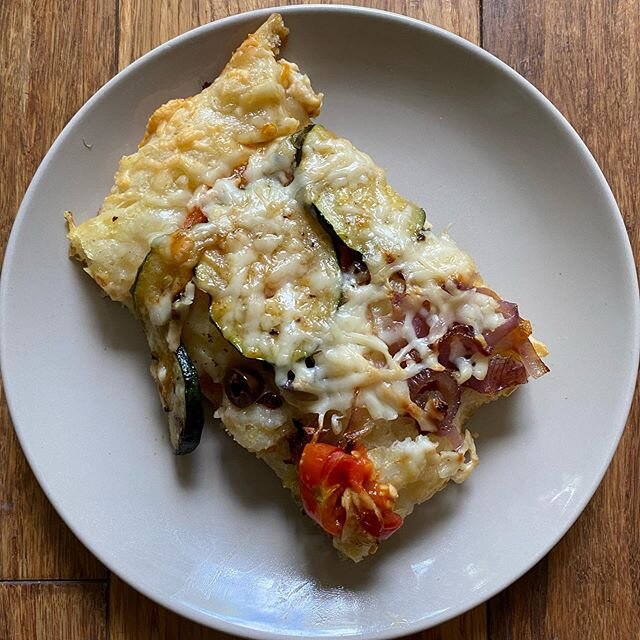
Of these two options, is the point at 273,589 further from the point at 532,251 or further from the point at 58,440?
the point at 532,251

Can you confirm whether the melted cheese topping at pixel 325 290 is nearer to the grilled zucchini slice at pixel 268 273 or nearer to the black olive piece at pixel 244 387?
the grilled zucchini slice at pixel 268 273

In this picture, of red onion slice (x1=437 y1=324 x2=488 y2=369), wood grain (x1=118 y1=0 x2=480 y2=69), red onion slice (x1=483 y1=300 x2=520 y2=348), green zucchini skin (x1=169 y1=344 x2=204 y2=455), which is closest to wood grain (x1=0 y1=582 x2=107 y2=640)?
green zucchini skin (x1=169 y1=344 x2=204 y2=455)

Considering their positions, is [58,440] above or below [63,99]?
below

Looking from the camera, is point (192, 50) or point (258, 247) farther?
point (192, 50)

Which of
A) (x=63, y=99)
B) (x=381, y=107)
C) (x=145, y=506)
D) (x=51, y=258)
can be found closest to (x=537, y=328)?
(x=381, y=107)

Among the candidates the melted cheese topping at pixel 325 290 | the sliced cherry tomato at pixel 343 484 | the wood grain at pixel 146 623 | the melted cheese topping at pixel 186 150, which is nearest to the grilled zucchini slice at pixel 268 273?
the melted cheese topping at pixel 325 290

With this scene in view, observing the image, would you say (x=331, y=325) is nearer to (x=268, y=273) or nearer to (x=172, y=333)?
(x=268, y=273)

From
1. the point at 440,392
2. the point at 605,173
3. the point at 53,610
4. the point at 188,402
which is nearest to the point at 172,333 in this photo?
the point at 188,402
